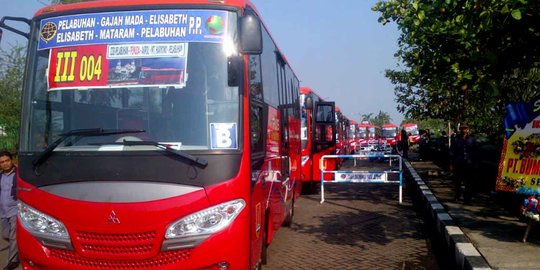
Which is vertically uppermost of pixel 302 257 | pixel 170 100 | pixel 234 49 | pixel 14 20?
pixel 14 20

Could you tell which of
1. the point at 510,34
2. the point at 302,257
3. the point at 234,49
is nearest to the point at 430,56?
the point at 510,34

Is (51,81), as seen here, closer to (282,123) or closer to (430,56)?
(282,123)

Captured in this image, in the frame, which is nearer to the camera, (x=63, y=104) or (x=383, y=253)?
(x=63, y=104)

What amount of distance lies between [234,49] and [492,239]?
4875 mm

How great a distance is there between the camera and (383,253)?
7.37 meters

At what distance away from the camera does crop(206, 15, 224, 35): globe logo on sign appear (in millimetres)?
4492

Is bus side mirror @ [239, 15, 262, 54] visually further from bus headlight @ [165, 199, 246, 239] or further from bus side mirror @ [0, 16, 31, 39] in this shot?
bus side mirror @ [0, 16, 31, 39]

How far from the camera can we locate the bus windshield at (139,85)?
14.3ft

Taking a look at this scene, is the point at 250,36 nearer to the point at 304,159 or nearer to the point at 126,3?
the point at 126,3

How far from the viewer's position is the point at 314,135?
49.5 ft

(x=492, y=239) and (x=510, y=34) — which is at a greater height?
(x=510, y=34)

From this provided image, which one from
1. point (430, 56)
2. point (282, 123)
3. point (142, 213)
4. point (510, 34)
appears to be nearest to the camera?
→ point (142, 213)

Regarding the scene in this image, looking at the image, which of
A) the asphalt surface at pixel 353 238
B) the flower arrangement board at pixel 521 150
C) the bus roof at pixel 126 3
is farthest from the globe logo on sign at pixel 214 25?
the flower arrangement board at pixel 521 150

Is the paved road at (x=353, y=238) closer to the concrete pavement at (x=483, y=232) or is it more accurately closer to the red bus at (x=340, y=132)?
the concrete pavement at (x=483, y=232)
